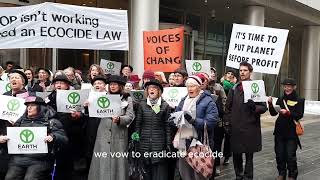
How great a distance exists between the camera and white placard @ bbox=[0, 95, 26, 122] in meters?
5.82

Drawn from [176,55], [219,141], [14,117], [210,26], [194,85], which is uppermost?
[210,26]

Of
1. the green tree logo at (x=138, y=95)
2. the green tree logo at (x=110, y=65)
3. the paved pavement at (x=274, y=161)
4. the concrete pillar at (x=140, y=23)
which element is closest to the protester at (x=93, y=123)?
the green tree logo at (x=138, y=95)

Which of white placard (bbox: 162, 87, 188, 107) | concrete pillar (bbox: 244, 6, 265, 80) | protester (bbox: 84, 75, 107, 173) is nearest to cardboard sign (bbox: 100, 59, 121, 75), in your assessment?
white placard (bbox: 162, 87, 188, 107)

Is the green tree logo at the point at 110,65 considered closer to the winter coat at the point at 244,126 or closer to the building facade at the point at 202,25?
the winter coat at the point at 244,126

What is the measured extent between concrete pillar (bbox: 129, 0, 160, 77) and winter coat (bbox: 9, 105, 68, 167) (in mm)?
8237

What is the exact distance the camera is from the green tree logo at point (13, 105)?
5840 mm

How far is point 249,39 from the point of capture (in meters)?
8.40

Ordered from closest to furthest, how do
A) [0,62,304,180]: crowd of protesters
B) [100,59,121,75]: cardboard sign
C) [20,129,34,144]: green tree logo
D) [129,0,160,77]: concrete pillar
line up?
[20,129,34,144]: green tree logo, [0,62,304,180]: crowd of protesters, [100,59,121,75]: cardboard sign, [129,0,160,77]: concrete pillar

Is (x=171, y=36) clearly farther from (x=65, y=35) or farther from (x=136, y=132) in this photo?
(x=136, y=132)

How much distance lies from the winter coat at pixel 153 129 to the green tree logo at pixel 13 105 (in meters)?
1.60

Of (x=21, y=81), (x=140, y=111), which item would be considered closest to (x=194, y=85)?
(x=140, y=111)

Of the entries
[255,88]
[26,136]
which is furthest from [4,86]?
[255,88]

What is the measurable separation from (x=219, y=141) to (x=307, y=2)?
17.9m

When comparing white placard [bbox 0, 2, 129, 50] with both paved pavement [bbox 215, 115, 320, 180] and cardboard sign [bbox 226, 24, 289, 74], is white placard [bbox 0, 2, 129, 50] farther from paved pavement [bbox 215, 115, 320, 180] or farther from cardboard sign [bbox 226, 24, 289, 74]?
paved pavement [bbox 215, 115, 320, 180]
